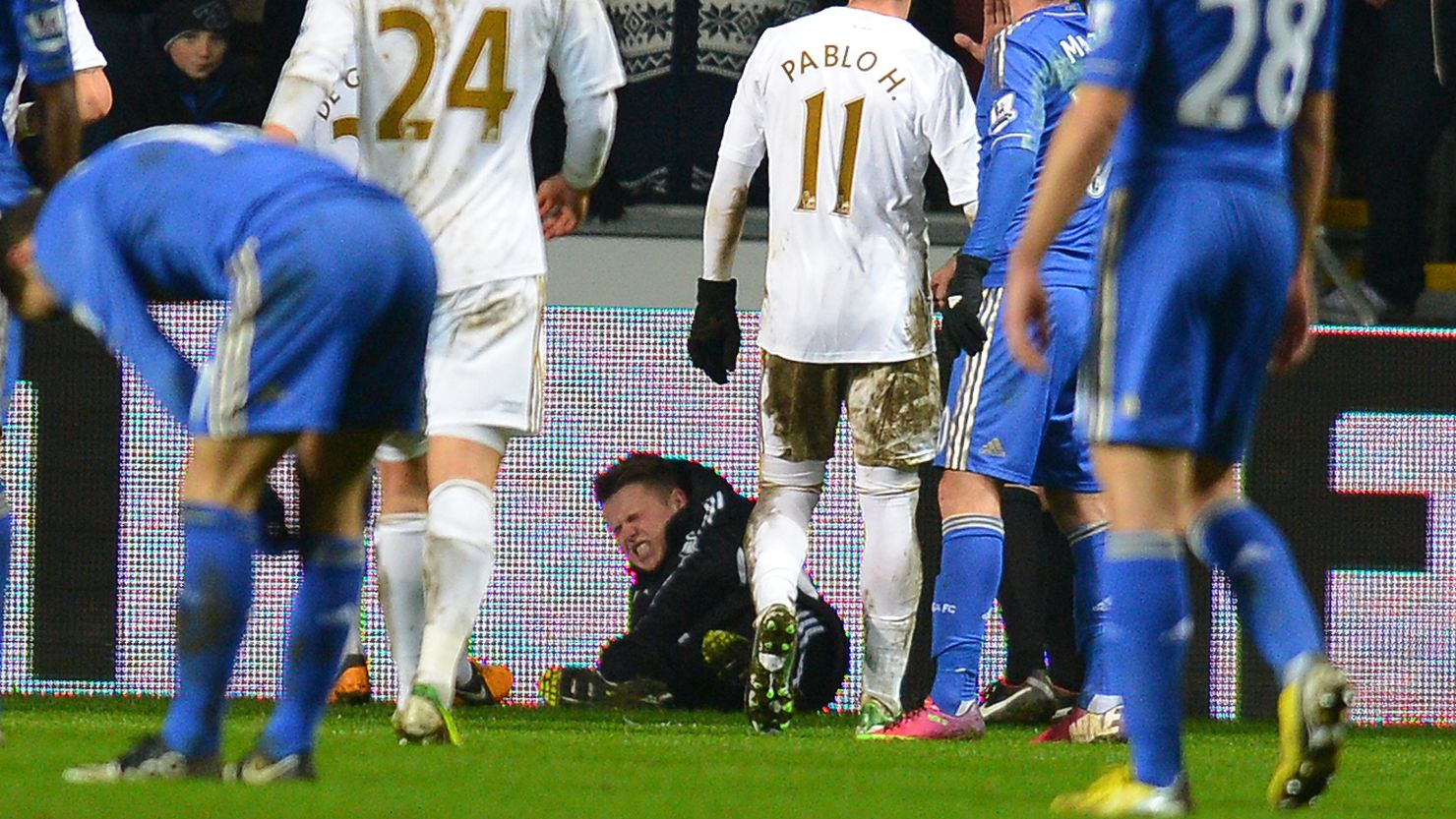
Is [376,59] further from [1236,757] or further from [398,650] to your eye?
[1236,757]

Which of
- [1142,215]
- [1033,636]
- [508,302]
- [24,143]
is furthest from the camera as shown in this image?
[24,143]

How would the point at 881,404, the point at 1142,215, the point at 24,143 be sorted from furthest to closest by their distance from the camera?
the point at 24,143, the point at 881,404, the point at 1142,215

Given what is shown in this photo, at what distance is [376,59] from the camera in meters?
6.22

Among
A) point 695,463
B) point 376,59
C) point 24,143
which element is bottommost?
point 695,463

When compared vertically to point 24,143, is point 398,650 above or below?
below

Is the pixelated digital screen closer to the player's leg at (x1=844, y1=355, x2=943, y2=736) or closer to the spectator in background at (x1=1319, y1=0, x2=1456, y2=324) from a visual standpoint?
the player's leg at (x1=844, y1=355, x2=943, y2=736)

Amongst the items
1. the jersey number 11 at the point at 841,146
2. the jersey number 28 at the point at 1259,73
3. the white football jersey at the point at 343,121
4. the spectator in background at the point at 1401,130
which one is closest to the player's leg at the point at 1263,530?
the jersey number 28 at the point at 1259,73

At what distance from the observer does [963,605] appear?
6.82 metres

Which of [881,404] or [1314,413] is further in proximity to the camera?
[1314,413]

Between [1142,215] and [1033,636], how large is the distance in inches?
162

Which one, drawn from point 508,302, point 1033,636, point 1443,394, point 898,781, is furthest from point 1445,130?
point 898,781

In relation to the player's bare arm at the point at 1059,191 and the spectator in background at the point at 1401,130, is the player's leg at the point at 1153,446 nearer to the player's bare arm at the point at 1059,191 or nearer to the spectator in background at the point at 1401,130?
the player's bare arm at the point at 1059,191

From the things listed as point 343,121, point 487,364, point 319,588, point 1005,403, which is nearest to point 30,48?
point 487,364

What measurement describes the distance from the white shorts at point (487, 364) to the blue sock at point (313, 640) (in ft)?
5.37
